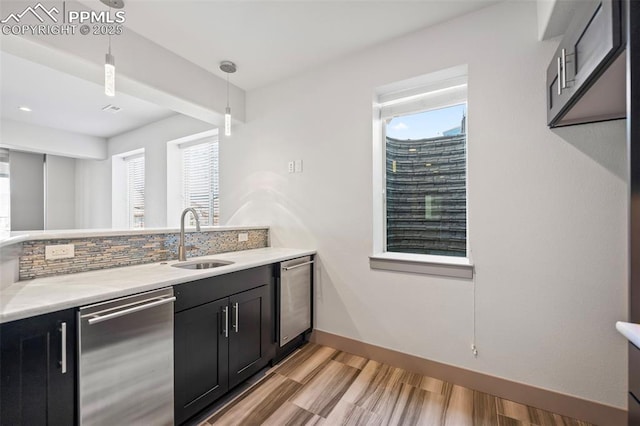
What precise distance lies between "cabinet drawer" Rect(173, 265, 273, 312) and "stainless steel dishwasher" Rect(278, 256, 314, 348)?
190 millimetres

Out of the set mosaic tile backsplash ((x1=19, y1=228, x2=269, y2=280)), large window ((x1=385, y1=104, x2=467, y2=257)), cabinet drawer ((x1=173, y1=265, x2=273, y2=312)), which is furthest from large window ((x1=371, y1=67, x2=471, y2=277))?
mosaic tile backsplash ((x1=19, y1=228, x2=269, y2=280))

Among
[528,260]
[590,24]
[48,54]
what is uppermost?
[48,54]

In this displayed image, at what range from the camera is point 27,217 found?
4.85 meters

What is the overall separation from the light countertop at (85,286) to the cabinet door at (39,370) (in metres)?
0.05

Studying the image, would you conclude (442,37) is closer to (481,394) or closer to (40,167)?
(481,394)

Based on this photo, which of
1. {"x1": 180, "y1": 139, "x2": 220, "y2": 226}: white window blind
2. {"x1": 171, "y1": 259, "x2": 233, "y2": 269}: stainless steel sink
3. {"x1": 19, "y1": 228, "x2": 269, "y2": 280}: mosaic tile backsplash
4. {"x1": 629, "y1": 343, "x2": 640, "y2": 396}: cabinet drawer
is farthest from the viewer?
{"x1": 180, "y1": 139, "x2": 220, "y2": 226}: white window blind

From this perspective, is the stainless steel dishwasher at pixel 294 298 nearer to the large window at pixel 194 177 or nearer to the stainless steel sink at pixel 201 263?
the stainless steel sink at pixel 201 263

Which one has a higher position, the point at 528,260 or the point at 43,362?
the point at 528,260

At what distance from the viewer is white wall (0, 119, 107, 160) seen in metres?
4.18

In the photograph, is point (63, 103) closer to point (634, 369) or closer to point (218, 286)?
point (218, 286)

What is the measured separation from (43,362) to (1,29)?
1.83 m

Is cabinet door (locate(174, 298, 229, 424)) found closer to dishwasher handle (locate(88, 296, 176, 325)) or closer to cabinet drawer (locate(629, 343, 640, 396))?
dishwasher handle (locate(88, 296, 176, 325))

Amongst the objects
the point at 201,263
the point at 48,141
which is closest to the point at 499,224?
the point at 201,263

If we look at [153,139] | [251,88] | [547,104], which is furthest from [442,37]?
[153,139]
